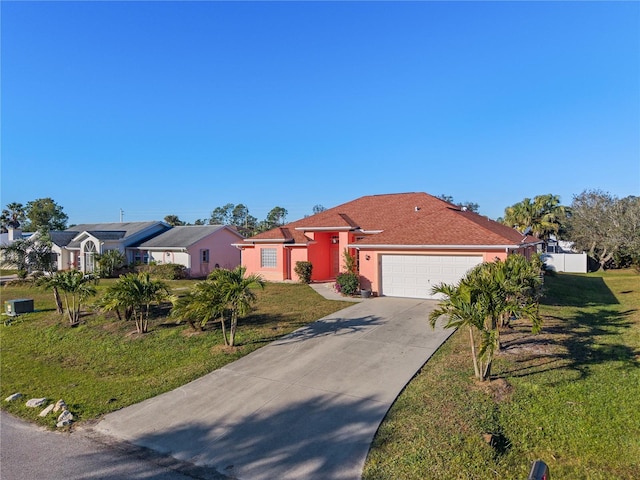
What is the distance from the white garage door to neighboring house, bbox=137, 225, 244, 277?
16921mm

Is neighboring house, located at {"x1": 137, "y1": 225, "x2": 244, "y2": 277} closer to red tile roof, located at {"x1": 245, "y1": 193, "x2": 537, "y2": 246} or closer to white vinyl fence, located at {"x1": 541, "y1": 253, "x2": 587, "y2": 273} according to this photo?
red tile roof, located at {"x1": 245, "y1": 193, "x2": 537, "y2": 246}

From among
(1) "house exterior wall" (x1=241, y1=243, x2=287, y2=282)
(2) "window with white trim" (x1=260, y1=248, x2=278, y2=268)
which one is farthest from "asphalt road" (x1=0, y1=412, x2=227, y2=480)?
(2) "window with white trim" (x1=260, y1=248, x2=278, y2=268)

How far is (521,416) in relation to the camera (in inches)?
238

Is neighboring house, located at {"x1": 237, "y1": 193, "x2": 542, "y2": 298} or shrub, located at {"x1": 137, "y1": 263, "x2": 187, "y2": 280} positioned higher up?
neighboring house, located at {"x1": 237, "y1": 193, "x2": 542, "y2": 298}

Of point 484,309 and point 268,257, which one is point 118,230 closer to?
point 268,257

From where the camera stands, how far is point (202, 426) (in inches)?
249

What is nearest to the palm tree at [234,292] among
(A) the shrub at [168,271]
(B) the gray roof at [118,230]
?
(A) the shrub at [168,271]

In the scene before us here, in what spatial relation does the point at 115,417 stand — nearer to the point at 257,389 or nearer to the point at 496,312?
the point at 257,389

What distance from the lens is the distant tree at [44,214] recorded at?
5812 centimetres

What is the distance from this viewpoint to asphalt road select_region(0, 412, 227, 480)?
203 inches

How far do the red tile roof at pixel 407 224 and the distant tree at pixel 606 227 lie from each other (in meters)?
10.8

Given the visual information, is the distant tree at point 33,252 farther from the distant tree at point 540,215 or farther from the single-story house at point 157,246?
the distant tree at point 540,215

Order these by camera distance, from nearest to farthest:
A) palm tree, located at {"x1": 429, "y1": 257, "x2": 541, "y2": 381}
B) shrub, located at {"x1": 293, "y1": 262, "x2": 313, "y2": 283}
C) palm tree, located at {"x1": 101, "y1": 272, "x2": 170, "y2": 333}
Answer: palm tree, located at {"x1": 429, "y1": 257, "x2": 541, "y2": 381} < palm tree, located at {"x1": 101, "y1": 272, "x2": 170, "y2": 333} < shrub, located at {"x1": 293, "y1": 262, "x2": 313, "y2": 283}

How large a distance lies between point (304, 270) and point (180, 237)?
45.7 ft
